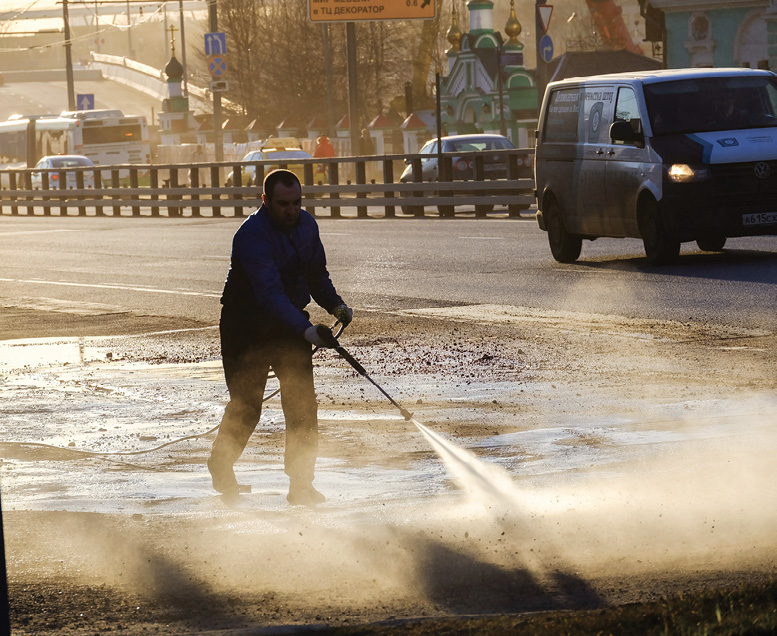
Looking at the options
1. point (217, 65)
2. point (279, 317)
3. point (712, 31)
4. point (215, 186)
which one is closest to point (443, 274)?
point (279, 317)

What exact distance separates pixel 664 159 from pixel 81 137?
2316 inches

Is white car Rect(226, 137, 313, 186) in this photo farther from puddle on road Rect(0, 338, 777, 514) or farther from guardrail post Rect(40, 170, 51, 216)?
puddle on road Rect(0, 338, 777, 514)

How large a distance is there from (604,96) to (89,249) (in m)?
11.0

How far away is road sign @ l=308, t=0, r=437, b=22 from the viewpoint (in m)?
52.3

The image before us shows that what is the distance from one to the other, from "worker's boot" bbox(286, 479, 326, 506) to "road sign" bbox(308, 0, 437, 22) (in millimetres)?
45419

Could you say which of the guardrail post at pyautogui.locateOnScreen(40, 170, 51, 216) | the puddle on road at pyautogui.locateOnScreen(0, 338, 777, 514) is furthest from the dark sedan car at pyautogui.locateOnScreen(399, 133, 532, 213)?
the puddle on road at pyautogui.locateOnScreen(0, 338, 777, 514)

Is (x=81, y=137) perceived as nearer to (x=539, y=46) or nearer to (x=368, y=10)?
(x=368, y=10)

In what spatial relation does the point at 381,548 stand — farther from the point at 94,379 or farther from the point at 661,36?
the point at 661,36

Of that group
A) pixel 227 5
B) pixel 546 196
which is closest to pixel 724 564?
pixel 546 196

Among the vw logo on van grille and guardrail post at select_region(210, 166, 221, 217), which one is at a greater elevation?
the vw logo on van grille

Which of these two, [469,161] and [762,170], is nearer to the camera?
[762,170]

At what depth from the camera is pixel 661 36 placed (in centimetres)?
5675

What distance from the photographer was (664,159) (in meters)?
15.9

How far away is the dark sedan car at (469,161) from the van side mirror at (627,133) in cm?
1317
